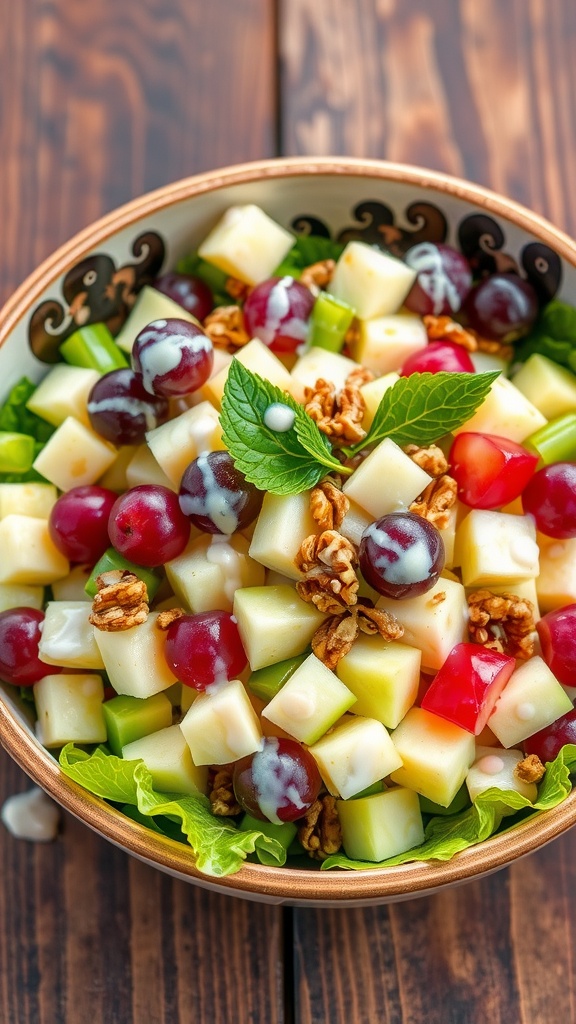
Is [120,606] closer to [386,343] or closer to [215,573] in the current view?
[215,573]

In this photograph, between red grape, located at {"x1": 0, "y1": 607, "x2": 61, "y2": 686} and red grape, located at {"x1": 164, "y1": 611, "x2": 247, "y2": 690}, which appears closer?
red grape, located at {"x1": 164, "y1": 611, "x2": 247, "y2": 690}

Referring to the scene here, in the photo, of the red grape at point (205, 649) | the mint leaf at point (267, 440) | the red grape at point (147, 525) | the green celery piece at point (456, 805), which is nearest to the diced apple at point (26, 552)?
the red grape at point (147, 525)

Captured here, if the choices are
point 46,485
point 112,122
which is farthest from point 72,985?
point 112,122

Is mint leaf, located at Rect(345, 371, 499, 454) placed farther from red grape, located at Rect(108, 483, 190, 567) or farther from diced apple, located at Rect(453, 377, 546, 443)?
red grape, located at Rect(108, 483, 190, 567)

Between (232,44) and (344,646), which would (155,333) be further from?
(232,44)

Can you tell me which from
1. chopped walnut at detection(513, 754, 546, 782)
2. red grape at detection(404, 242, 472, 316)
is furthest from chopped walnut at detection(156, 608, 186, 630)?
red grape at detection(404, 242, 472, 316)

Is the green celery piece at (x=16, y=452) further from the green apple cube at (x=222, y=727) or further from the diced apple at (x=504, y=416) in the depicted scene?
the diced apple at (x=504, y=416)
